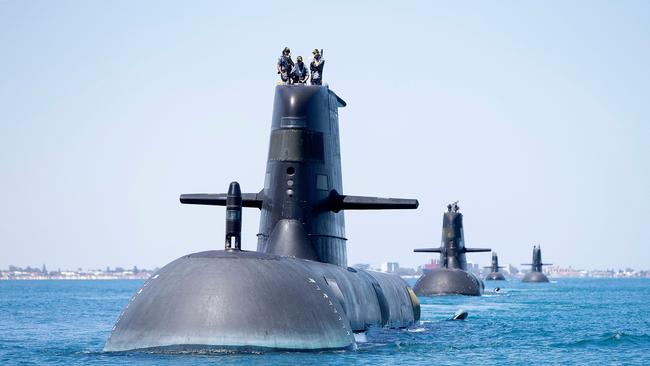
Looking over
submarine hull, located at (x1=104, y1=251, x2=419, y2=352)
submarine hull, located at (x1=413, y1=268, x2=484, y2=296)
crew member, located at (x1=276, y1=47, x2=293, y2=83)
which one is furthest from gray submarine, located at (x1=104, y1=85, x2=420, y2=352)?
submarine hull, located at (x1=413, y1=268, x2=484, y2=296)

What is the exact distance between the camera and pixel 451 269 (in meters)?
101

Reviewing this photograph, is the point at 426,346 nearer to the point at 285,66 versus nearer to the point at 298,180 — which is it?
the point at 298,180

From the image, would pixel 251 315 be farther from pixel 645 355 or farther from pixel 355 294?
pixel 645 355

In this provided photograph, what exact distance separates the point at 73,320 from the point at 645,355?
30718mm

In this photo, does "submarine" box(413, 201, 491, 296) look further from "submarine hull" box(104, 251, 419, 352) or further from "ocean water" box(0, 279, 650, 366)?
"submarine hull" box(104, 251, 419, 352)

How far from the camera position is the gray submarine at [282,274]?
23.6 m

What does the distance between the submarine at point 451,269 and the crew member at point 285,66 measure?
67.5m

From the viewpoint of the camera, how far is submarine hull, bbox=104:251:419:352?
2336cm

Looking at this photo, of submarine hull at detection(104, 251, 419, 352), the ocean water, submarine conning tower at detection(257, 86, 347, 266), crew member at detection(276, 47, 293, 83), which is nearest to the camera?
submarine hull at detection(104, 251, 419, 352)

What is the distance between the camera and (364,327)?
33344 millimetres

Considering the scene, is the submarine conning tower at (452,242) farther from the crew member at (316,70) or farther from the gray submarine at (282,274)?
the crew member at (316,70)

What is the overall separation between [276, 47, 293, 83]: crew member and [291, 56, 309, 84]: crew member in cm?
14

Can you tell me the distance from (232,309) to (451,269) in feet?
257

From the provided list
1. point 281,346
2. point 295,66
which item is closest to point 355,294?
point 295,66
